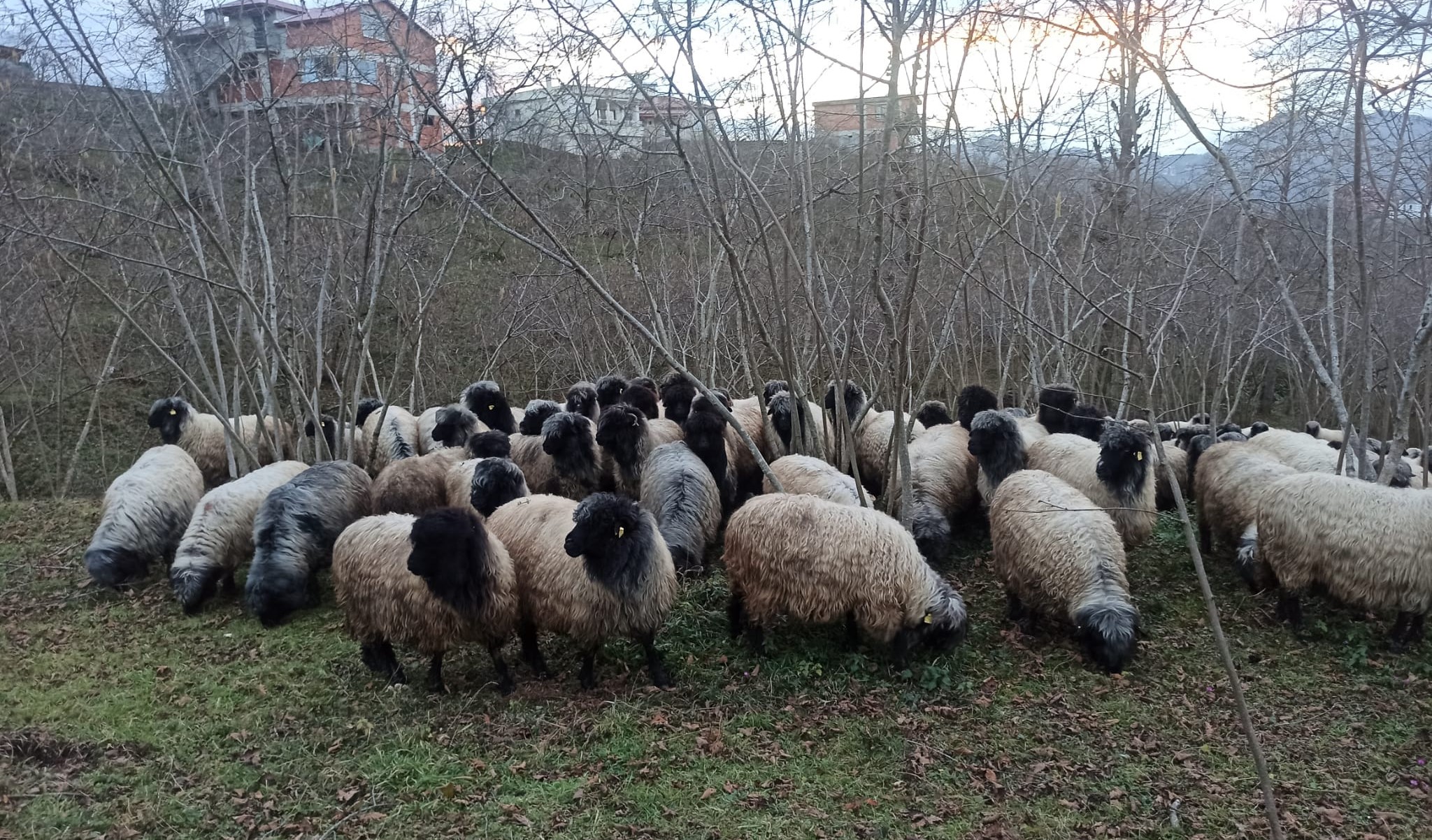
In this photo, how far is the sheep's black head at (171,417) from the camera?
11320 millimetres

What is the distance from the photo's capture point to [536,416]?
34.7ft

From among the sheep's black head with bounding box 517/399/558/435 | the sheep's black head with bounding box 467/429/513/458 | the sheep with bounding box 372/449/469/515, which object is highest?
the sheep's black head with bounding box 467/429/513/458

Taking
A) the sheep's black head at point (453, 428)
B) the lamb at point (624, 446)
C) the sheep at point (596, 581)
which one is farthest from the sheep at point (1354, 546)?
the sheep's black head at point (453, 428)

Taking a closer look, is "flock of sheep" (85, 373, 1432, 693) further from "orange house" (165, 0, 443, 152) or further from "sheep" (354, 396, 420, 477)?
"orange house" (165, 0, 443, 152)

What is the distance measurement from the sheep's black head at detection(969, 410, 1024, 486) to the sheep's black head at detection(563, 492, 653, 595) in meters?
4.08


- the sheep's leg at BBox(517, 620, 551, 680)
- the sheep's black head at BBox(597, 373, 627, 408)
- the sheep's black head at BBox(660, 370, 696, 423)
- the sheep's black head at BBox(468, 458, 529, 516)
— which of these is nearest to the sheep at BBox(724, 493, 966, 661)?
the sheep's leg at BBox(517, 620, 551, 680)

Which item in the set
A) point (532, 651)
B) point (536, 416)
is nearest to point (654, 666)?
point (532, 651)

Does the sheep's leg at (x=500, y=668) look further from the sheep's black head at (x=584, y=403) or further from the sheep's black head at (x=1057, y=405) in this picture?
the sheep's black head at (x=1057, y=405)

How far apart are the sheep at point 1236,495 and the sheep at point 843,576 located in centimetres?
306

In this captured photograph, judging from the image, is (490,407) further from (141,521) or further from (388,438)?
(141,521)

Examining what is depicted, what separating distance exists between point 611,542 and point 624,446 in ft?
10.3

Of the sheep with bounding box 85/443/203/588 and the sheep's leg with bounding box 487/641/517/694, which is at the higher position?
the sheep with bounding box 85/443/203/588

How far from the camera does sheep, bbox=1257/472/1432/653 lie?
19.8ft

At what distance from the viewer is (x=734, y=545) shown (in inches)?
248
